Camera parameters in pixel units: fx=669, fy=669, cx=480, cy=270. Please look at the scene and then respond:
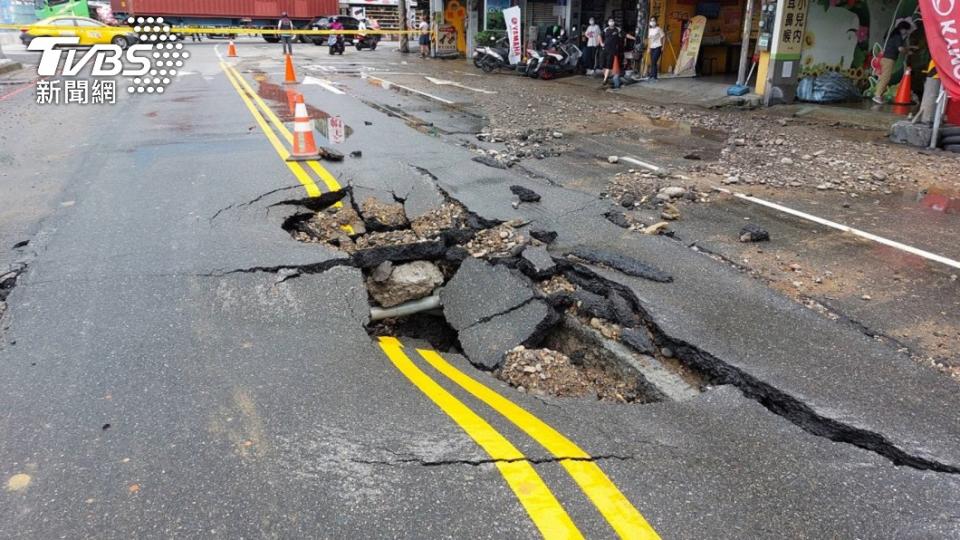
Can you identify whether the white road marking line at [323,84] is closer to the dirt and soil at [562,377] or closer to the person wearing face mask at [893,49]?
the person wearing face mask at [893,49]

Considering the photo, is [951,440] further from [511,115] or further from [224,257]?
[511,115]

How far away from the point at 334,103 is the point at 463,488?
13.1 metres

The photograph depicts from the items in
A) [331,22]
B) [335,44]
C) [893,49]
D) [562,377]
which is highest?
[331,22]

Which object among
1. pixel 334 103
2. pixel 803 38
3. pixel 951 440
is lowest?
pixel 951 440

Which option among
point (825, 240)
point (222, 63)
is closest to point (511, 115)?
point (825, 240)

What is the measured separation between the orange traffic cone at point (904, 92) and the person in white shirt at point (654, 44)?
661 centimetres

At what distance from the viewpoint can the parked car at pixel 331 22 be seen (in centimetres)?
3984

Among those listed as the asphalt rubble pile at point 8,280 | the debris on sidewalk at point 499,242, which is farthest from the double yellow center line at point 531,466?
the asphalt rubble pile at point 8,280

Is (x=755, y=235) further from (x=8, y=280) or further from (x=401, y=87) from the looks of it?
(x=401, y=87)

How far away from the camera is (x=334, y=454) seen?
3.11 metres

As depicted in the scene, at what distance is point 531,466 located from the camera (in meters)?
3.01

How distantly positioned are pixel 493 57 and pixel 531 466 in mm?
23254

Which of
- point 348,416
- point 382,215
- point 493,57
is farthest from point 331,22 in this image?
point 348,416

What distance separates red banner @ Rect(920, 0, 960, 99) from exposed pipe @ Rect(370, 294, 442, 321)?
916 cm
